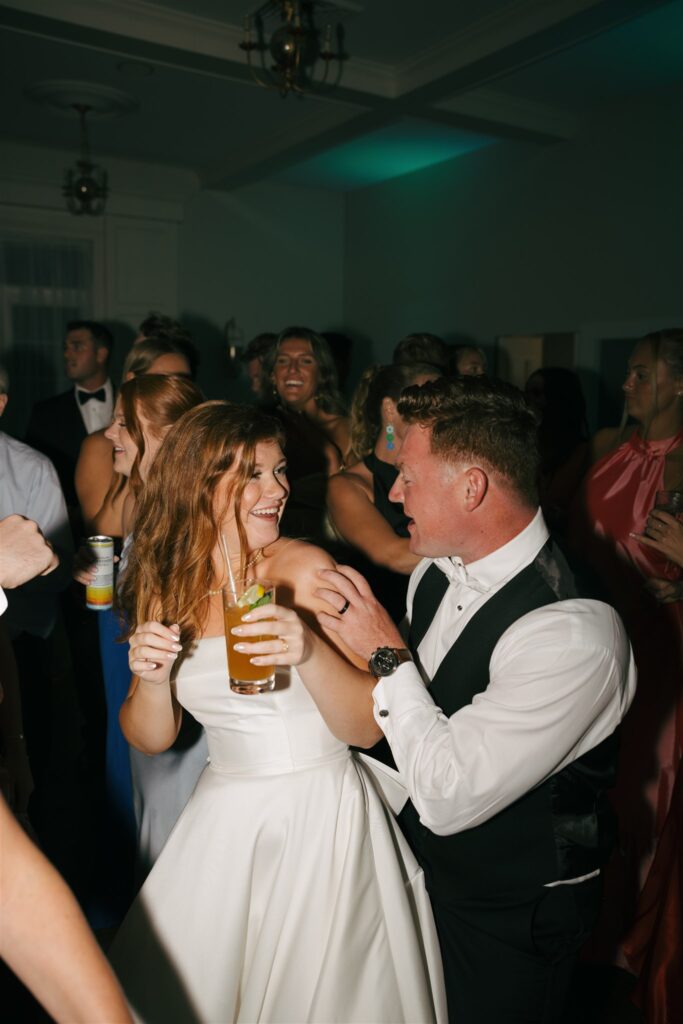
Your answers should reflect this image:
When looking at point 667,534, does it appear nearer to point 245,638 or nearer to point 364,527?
point 364,527

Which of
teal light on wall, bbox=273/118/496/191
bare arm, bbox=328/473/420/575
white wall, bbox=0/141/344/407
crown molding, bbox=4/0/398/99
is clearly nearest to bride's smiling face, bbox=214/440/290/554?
bare arm, bbox=328/473/420/575

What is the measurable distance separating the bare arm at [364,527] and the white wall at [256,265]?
5.43 m

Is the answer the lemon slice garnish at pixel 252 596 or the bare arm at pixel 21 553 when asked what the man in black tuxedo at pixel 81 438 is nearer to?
the bare arm at pixel 21 553

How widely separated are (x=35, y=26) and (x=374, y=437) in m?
3.13

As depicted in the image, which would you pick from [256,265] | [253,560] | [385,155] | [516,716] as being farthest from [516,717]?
[256,265]

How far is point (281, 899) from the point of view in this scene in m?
1.51

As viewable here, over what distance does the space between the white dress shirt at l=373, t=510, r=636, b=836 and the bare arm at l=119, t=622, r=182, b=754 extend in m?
0.38

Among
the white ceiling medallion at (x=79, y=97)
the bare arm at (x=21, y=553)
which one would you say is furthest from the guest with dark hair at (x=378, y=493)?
the white ceiling medallion at (x=79, y=97)

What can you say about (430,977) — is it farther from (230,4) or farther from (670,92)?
(670,92)

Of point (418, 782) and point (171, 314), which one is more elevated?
point (171, 314)

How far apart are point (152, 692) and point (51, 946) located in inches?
35.5

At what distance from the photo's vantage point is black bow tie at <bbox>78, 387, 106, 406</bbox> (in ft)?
15.9

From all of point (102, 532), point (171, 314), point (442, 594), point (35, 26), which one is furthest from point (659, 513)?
point (171, 314)

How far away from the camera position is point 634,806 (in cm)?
250
